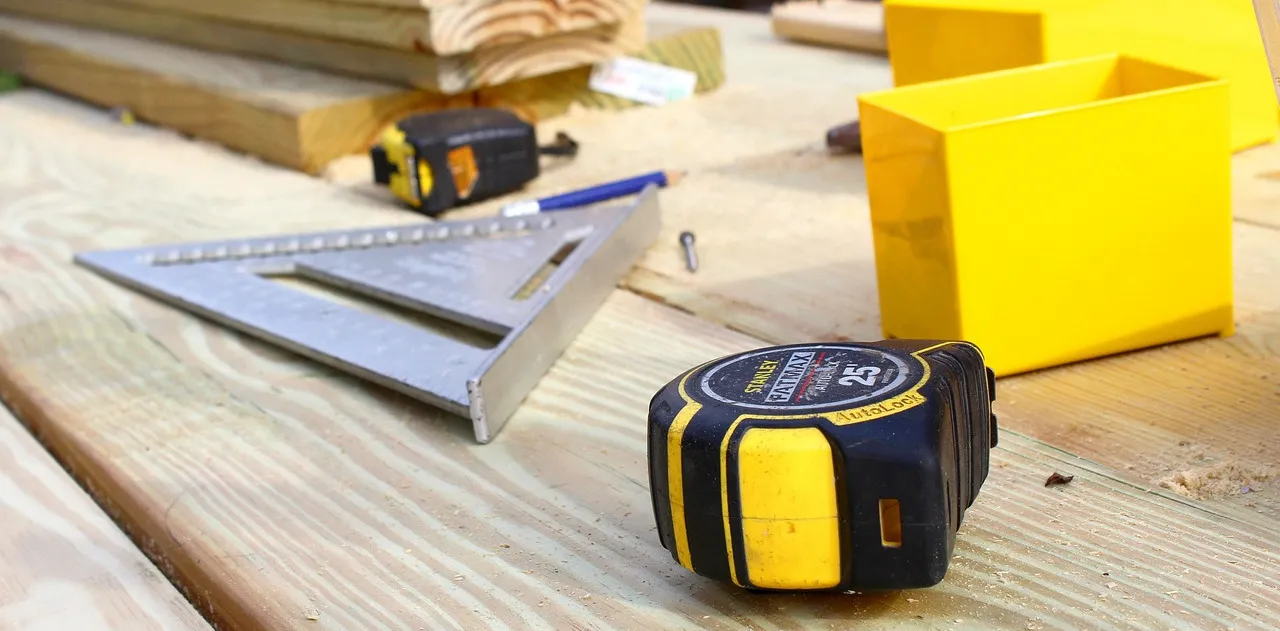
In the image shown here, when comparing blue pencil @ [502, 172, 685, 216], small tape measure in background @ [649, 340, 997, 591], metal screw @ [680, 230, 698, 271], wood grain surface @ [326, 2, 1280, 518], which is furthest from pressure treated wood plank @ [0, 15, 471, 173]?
small tape measure in background @ [649, 340, 997, 591]

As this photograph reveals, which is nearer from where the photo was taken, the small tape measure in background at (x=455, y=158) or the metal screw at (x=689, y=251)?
the metal screw at (x=689, y=251)

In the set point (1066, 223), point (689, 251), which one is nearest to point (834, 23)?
point (689, 251)

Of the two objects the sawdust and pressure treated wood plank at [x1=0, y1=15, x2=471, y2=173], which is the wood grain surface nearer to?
the sawdust

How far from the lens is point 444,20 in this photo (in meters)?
1.92

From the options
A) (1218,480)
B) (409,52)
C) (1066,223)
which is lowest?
(1218,480)

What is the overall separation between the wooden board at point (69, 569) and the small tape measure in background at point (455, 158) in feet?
2.39

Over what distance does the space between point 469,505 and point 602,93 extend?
4.65 ft

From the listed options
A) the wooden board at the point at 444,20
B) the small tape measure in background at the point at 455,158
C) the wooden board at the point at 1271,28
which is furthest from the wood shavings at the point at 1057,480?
the wooden board at the point at 444,20

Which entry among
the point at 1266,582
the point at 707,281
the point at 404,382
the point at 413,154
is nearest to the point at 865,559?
the point at 1266,582

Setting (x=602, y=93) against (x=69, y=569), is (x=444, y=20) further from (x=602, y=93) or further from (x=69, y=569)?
(x=69, y=569)

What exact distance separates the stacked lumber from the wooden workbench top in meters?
0.35

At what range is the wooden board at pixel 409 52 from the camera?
6.64 feet

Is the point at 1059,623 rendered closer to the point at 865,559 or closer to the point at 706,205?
the point at 865,559

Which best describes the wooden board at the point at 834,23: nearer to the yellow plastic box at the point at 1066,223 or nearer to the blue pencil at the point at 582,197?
the blue pencil at the point at 582,197
